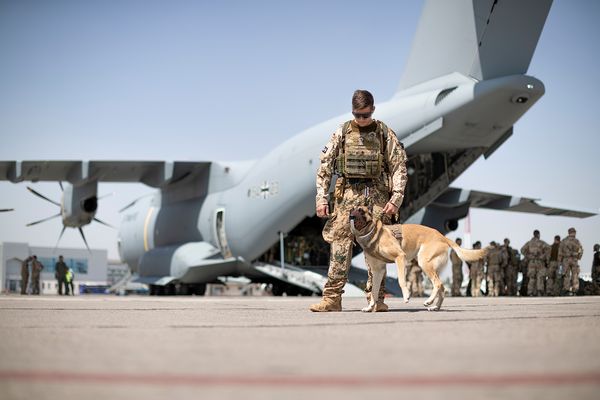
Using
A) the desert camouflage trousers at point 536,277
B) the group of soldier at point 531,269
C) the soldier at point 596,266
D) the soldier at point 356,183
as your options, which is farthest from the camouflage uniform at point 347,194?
the soldier at point 596,266

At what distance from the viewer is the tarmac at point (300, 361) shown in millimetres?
2340

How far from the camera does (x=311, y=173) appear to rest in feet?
57.0

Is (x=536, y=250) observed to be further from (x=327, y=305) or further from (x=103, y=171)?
(x=103, y=171)

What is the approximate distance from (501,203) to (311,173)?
968cm

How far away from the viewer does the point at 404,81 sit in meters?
17.1

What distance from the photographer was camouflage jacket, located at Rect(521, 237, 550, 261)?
58.5 feet

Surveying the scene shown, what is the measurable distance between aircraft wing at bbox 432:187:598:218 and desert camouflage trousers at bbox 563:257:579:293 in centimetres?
550

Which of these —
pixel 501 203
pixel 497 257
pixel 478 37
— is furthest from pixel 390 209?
pixel 501 203

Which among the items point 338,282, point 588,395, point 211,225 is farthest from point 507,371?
point 211,225

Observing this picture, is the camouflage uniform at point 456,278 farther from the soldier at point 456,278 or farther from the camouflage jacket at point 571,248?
the camouflage jacket at point 571,248

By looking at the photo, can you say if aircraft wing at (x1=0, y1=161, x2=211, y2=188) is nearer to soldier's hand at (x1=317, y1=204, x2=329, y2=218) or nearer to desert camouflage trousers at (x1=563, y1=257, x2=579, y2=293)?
desert camouflage trousers at (x1=563, y1=257, x2=579, y2=293)

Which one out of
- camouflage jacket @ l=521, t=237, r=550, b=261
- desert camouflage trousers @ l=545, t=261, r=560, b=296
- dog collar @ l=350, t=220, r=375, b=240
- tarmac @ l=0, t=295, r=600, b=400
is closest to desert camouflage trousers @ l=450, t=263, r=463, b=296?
camouflage jacket @ l=521, t=237, r=550, b=261

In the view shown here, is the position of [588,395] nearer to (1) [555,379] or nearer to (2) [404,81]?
(1) [555,379]

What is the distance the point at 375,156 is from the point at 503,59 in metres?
8.66
